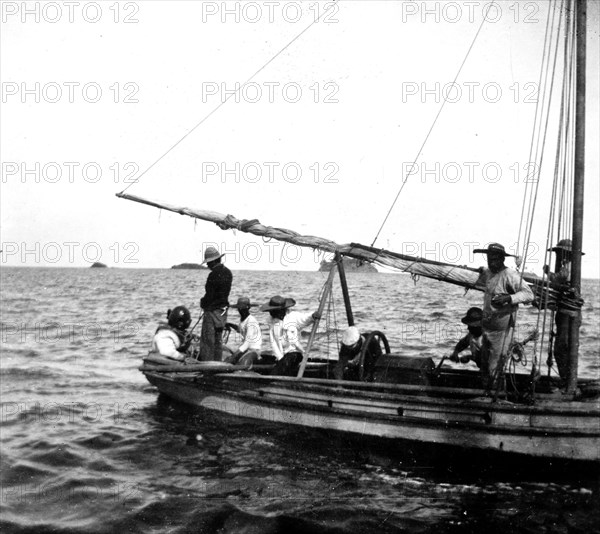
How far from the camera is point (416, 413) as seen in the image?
7.56m

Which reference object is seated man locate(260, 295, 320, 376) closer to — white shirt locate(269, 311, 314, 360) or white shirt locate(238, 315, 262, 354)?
white shirt locate(269, 311, 314, 360)

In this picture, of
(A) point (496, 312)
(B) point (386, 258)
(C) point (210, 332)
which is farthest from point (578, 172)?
(C) point (210, 332)

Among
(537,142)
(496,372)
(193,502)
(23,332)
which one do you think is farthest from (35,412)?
(23,332)

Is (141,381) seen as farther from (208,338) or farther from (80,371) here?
(208,338)

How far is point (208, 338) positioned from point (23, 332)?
16055 millimetres

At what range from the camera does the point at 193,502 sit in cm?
676

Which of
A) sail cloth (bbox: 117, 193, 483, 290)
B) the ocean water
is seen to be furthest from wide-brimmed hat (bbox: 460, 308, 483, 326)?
the ocean water

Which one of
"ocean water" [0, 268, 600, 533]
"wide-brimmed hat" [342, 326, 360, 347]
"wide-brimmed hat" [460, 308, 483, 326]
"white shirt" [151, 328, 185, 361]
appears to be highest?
"wide-brimmed hat" [460, 308, 483, 326]

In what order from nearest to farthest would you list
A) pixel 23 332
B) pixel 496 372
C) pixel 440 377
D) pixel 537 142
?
pixel 496 372 < pixel 537 142 < pixel 440 377 < pixel 23 332

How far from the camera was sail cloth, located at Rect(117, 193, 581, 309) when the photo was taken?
7577 mm

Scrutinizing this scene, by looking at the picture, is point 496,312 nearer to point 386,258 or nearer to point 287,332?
point 386,258

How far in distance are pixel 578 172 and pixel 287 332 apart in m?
5.34

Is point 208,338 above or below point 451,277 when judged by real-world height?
below

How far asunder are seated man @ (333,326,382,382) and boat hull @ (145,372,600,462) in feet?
1.49
